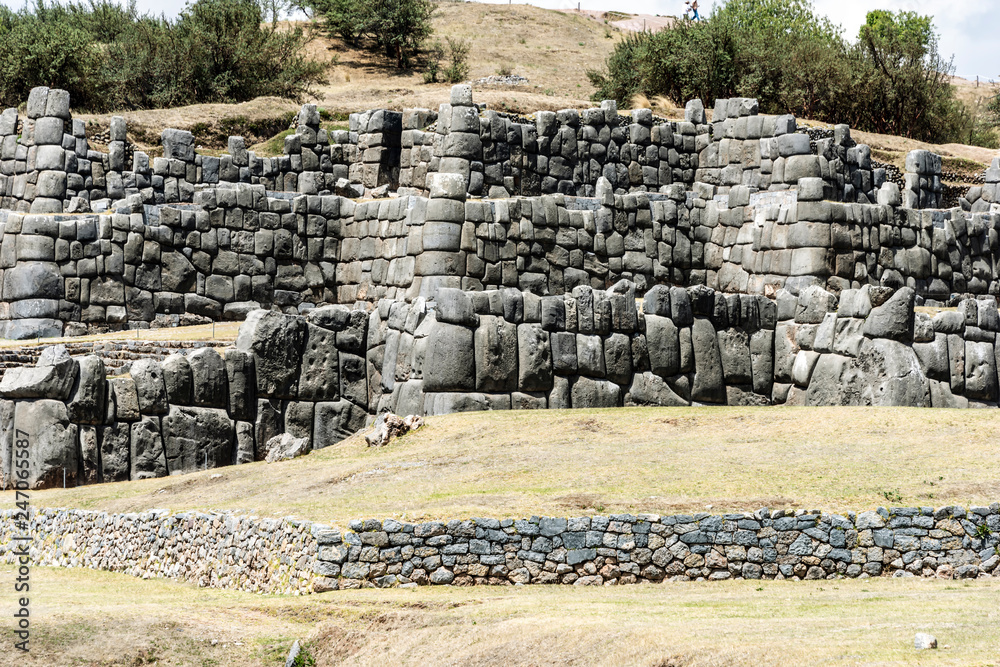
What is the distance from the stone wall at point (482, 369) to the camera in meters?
20.1

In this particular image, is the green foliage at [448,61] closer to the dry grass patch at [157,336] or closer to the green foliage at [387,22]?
the green foliage at [387,22]

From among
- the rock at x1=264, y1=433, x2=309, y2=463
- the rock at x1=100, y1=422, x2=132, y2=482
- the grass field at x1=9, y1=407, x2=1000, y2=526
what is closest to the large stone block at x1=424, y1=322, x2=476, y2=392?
the grass field at x1=9, y1=407, x2=1000, y2=526

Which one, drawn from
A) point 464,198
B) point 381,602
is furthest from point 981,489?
point 464,198

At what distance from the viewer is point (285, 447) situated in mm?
21266

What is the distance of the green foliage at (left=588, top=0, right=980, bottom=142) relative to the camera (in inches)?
1799

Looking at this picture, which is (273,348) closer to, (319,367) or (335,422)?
(319,367)

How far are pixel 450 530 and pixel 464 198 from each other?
13.2 metres

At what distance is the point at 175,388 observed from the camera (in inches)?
820

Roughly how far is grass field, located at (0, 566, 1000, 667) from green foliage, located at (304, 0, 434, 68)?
138 feet

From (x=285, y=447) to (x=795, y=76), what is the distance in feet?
103

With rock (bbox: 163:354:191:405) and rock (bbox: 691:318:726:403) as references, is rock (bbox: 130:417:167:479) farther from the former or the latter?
rock (bbox: 691:318:726:403)

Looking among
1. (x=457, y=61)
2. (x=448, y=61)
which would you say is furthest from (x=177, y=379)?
(x=448, y=61)

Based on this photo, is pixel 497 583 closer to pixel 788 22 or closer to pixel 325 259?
pixel 325 259

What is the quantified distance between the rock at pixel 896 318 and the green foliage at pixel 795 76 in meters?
24.8
